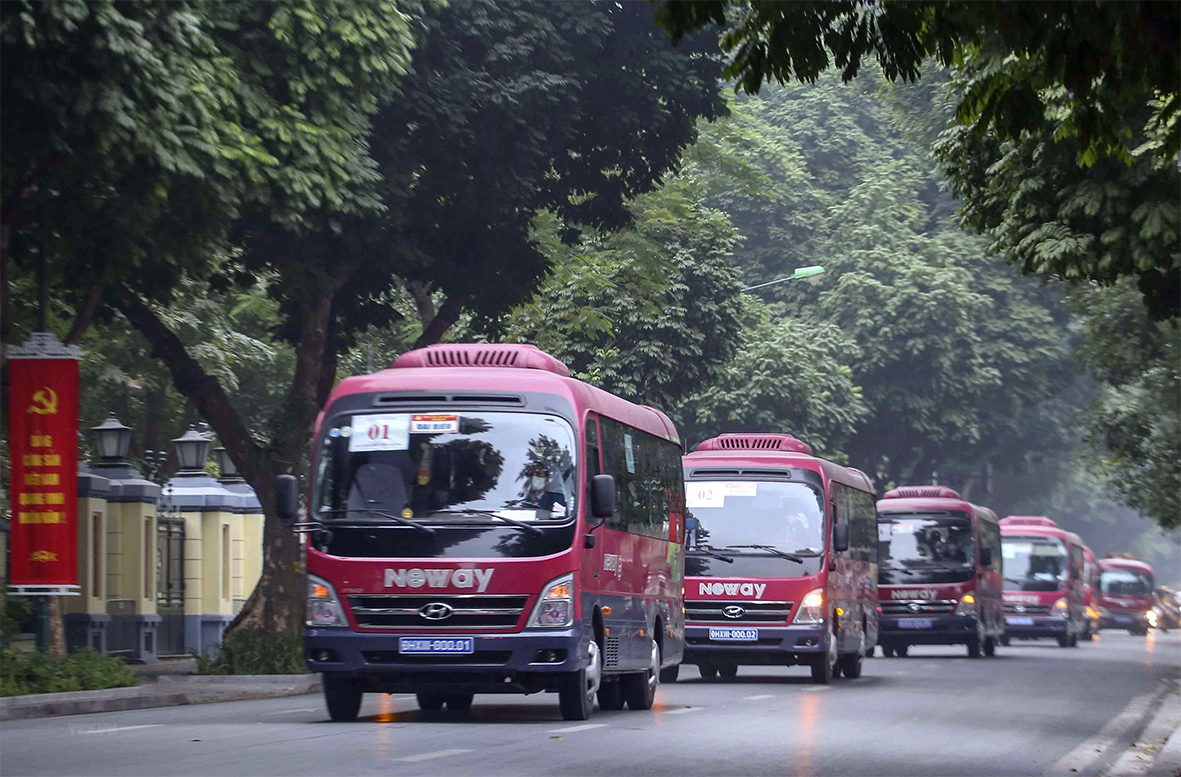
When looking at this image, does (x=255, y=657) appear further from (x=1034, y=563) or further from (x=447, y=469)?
(x=1034, y=563)

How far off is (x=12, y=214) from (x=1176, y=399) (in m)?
20.0

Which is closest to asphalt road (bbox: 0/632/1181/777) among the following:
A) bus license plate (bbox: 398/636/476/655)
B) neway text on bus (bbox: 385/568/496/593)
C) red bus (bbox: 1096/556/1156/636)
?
bus license plate (bbox: 398/636/476/655)

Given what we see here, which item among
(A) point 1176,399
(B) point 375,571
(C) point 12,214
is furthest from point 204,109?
(A) point 1176,399

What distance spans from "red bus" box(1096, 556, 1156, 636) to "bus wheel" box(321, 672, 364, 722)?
58183 mm

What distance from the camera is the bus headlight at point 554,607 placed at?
15.4 m

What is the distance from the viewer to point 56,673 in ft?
64.4

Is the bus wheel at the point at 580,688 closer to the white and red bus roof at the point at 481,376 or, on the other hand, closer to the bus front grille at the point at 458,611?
the bus front grille at the point at 458,611

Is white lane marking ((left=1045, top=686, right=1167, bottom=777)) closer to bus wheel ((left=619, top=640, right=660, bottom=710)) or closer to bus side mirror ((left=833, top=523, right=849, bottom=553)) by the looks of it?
bus side mirror ((left=833, top=523, right=849, bottom=553))

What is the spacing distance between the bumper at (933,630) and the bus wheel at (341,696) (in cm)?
2013

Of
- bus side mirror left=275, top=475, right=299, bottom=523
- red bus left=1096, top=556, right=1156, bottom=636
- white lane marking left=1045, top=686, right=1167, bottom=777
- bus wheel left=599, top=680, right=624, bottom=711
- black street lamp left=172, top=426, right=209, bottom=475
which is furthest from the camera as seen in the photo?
red bus left=1096, top=556, right=1156, bottom=636

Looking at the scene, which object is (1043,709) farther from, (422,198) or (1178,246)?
(422,198)

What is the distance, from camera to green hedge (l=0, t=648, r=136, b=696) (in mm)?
19109

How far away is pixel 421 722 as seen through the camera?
16.0 metres

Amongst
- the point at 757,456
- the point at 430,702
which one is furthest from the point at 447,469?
the point at 757,456
